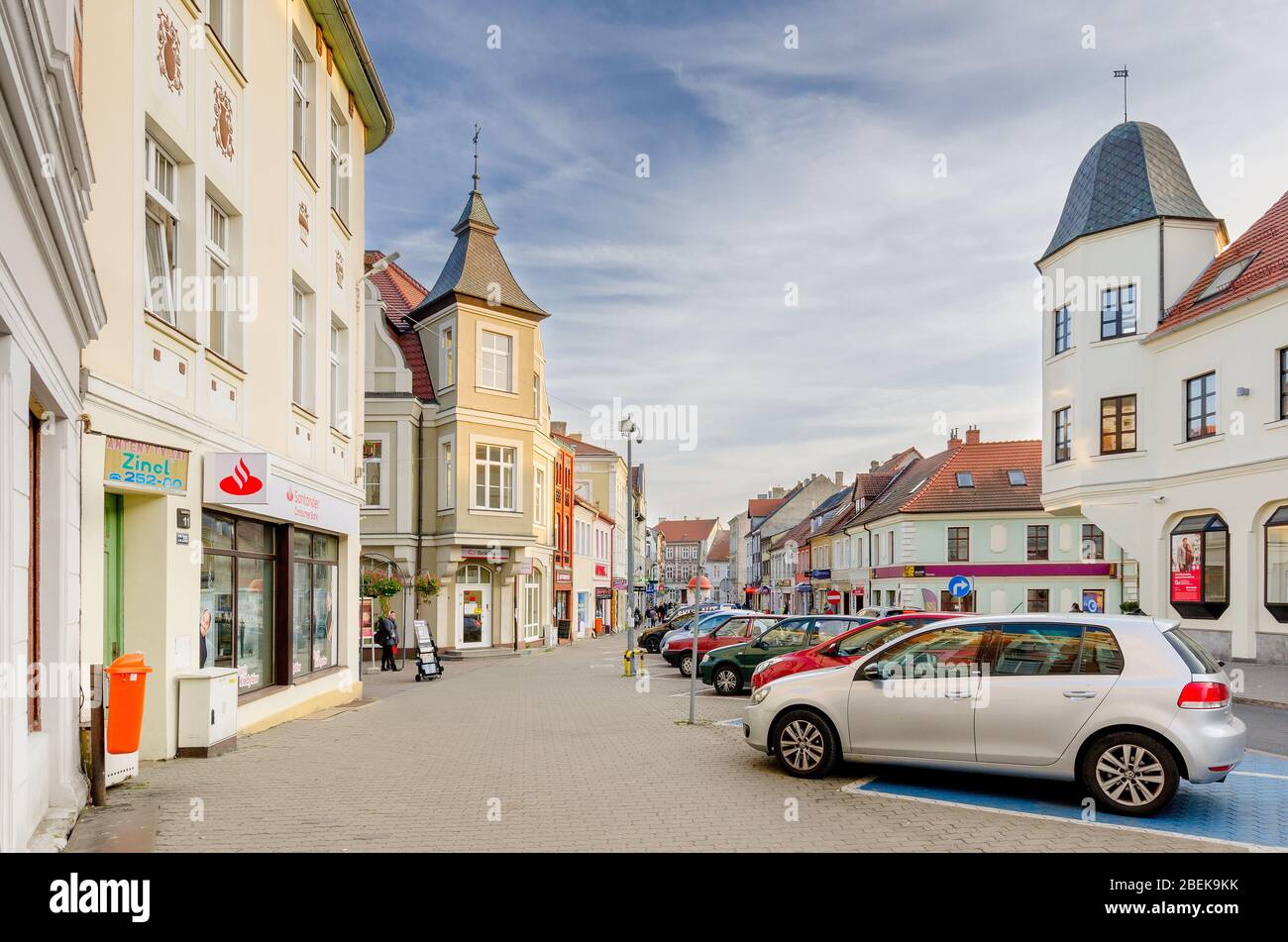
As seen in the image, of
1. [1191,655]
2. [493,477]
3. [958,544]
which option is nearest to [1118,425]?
[493,477]

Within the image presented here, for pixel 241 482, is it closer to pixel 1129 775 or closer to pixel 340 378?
pixel 340 378

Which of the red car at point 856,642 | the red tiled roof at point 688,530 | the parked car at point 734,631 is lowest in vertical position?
the red tiled roof at point 688,530

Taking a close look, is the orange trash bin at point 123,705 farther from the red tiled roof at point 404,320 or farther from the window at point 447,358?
the red tiled roof at point 404,320

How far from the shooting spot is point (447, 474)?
3123 centimetres

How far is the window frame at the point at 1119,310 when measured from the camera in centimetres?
2575

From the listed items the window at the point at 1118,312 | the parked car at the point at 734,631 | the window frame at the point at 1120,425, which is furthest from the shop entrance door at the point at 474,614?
the window at the point at 1118,312

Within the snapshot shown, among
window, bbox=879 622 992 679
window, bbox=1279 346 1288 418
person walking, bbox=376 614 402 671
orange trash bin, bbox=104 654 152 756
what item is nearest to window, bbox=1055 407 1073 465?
window, bbox=1279 346 1288 418

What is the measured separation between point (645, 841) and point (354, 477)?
12.7 metres

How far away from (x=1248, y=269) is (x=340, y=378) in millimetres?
21140

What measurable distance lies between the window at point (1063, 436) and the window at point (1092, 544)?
16.9 m

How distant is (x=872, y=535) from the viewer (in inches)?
1994

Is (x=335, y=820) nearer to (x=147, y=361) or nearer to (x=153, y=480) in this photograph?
(x=153, y=480)

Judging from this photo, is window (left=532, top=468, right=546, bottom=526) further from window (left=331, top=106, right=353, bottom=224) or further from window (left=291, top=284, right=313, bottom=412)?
window (left=291, top=284, right=313, bottom=412)

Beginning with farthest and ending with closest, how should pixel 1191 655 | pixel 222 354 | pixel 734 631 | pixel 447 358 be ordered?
1. pixel 447 358
2. pixel 734 631
3. pixel 222 354
4. pixel 1191 655
